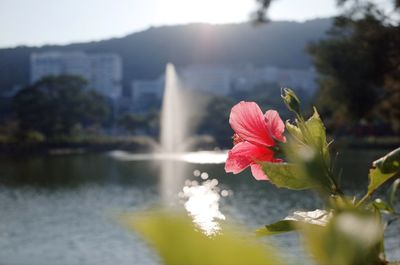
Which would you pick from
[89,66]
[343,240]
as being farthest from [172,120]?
[343,240]

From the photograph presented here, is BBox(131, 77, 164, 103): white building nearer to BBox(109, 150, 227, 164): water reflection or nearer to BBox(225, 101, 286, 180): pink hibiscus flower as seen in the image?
BBox(109, 150, 227, 164): water reflection

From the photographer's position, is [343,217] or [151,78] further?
[151,78]

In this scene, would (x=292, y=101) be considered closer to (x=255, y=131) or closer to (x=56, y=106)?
(x=255, y=131)

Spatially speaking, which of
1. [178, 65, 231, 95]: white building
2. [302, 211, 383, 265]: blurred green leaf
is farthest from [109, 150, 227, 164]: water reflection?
[178, 65, 231, 95]: white building

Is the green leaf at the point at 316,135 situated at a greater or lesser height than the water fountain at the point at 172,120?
greater

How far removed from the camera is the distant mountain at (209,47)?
352 feet

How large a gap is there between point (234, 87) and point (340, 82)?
81.0m

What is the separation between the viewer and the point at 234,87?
3848 inches

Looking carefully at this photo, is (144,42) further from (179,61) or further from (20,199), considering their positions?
(20,199)

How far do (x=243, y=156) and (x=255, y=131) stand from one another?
0.05 metres

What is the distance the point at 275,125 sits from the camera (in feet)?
1.75

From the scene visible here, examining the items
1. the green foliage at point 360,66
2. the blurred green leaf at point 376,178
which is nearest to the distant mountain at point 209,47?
the green foliage at point 360,66

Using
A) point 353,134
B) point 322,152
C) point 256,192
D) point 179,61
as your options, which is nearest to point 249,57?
point 179,61

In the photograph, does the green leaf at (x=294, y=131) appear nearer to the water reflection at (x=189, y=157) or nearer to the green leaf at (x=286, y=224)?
the green leaf at (x=286, y=224)
